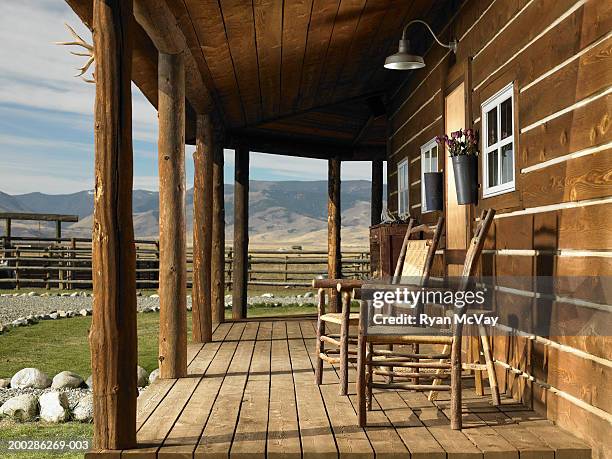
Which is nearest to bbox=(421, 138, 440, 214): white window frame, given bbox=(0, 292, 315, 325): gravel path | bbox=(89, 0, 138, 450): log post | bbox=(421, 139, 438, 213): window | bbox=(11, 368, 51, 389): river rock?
bbox=(421, 139, 438, 213): window

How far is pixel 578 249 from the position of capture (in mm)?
3697

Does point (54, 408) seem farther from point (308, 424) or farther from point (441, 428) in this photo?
point (441, 428)

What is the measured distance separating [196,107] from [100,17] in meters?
3.94

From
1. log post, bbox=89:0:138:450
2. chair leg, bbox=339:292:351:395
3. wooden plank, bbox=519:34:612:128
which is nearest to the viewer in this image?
wooden plank, bbox=519:34:612:128

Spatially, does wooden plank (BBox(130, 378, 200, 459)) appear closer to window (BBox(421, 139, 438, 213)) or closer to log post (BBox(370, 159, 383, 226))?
window (BBox(421, 139, 438, 213))

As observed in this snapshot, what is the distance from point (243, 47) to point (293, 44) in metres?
0.47

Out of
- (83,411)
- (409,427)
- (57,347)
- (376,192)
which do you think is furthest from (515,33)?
(376,192)

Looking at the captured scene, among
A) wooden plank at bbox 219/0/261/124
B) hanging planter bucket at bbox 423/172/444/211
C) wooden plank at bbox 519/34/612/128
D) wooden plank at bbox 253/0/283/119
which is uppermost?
wooden plank at bbox 253/0/283/119

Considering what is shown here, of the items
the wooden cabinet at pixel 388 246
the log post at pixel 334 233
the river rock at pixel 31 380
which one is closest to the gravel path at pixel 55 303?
the log post at pixel 334 233

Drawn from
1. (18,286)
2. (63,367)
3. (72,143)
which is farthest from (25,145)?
(63,367)

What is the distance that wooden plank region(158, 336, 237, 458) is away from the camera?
11.8 feet

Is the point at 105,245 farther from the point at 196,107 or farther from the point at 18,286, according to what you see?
the point at 18,286

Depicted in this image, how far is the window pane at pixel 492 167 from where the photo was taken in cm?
521

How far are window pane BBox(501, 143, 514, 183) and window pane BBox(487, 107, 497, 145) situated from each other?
0.22 metres
